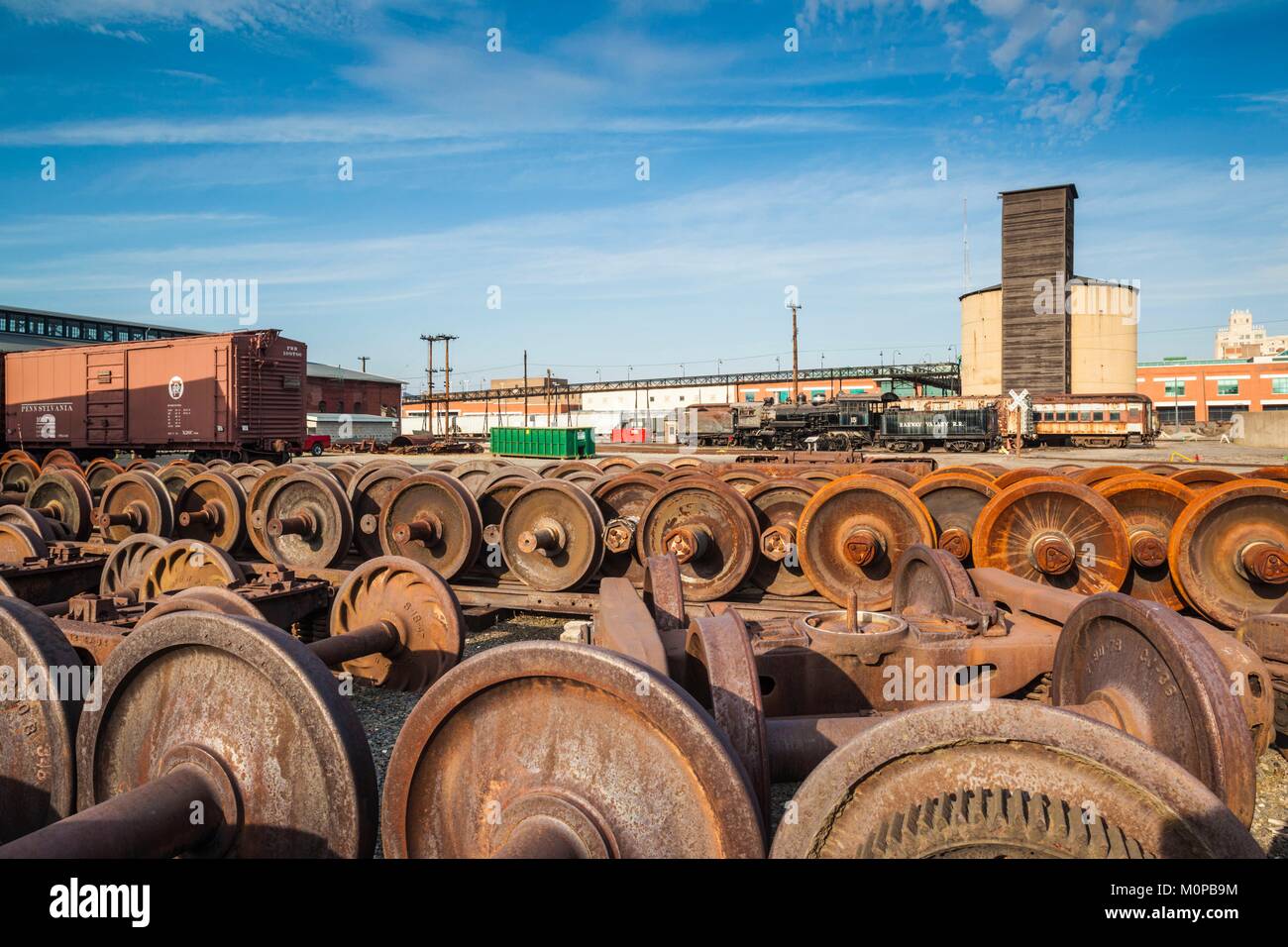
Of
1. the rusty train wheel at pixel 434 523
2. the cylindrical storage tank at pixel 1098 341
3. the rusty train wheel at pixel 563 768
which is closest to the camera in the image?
the rusty train wheel at pixel 563 768

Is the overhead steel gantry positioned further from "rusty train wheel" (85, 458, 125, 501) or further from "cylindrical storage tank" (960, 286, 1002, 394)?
"rusty train wheel" (85, 458, 125, 501)

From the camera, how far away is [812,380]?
223 feet

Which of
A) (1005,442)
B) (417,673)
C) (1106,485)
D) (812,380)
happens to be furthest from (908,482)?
(812,380)

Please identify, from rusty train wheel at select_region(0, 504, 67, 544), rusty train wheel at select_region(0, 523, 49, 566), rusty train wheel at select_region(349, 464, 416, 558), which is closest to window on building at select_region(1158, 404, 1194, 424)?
rusty train wheel at select_region(349, 464, 416, 558)

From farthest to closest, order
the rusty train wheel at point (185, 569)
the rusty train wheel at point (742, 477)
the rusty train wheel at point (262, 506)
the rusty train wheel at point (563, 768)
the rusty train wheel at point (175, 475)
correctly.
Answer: the rusty train wheel at point (175, 475) → the rusty train wheel at point (262, 506) → the rusty train wheel at point (742, 477) → the rusty train wheel at point (185, 569) → the rusty train wheel at point (563, 768)

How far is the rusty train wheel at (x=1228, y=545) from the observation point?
5.79m

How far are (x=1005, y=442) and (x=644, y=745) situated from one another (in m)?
37.6

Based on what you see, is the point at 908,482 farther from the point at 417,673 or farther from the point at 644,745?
the point at 644,745

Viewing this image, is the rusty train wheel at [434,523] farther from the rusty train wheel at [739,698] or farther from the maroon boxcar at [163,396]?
the maroon boxcar at [163,396]

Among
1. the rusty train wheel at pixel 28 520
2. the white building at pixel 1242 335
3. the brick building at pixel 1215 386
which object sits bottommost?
the rusty train wheel at pixel 28 520

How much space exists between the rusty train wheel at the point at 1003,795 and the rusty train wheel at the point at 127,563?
254 inches

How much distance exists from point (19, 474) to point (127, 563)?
11137mm

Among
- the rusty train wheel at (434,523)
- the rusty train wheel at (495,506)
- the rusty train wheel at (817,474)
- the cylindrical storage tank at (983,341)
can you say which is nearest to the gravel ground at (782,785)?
the rusty train wheel at (434,523)

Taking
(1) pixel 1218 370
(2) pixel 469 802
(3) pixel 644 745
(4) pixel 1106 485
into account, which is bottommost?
(2) pixel 469 802
